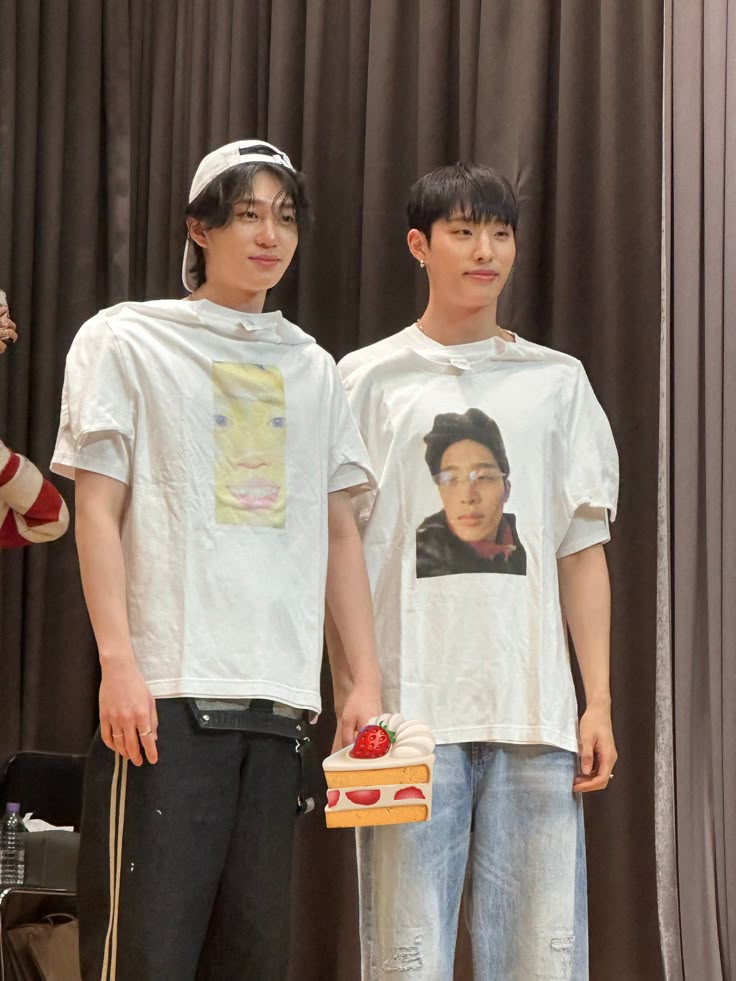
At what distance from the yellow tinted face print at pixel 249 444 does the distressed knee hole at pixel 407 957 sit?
0.61 metres

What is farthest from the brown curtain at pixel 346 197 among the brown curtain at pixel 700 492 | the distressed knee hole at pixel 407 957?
the distressed knee hole at pixel 407 957

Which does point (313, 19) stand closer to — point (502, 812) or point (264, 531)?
point (264, 531)

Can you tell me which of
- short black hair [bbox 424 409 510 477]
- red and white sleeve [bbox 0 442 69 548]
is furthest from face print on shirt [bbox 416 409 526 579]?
red and white sleeve [bbox 0 442 69 548]

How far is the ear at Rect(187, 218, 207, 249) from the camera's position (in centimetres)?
189

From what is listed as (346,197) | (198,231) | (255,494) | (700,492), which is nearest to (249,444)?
(255,494)

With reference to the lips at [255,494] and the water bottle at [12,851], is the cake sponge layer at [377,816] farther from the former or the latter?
the water bottle at [12,851]

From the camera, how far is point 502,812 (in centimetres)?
187

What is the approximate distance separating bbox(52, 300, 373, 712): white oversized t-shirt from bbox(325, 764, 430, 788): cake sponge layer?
3.7 inches

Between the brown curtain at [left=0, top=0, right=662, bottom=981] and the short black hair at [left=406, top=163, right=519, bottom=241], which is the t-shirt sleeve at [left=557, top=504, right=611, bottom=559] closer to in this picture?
the short black hair at [left=406, top=163, right=519, bottom=241]

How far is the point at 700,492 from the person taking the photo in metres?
2.65

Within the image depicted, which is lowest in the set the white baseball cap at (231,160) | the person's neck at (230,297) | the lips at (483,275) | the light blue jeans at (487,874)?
the light blue jeans at (487,874)

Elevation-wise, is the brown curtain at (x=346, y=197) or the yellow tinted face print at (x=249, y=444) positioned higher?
the brown curtain at (x=346, y=197)

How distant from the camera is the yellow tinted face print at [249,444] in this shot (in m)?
1.73

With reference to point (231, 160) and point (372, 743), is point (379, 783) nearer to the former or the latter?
point (372, 743)
